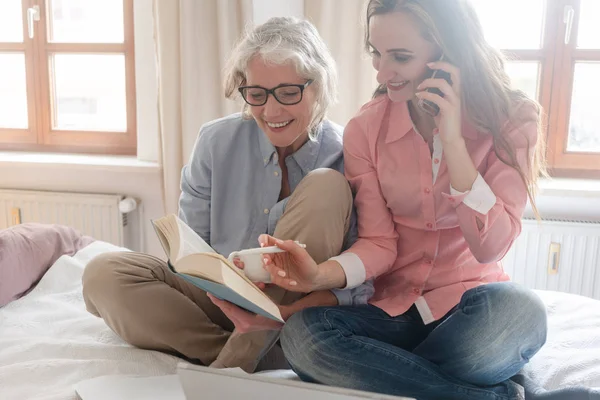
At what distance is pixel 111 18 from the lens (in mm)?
2654

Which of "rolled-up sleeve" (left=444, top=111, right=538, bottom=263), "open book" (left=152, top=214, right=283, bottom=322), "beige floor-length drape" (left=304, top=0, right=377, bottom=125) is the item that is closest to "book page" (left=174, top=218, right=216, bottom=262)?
"open book" (left=152, top=214, right=283, bottom=322)

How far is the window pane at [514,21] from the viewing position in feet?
7.61

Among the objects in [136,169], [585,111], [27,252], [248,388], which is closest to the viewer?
[248,388]

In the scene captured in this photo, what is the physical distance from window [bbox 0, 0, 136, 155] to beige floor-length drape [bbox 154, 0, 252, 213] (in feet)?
1.38

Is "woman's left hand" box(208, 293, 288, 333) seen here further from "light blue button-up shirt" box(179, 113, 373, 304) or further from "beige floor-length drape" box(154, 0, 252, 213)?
"beige floor-length drape" box(154, 0, 252, 213)

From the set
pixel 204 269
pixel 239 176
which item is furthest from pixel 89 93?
pixel 204 269

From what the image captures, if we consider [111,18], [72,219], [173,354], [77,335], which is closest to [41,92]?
[111,18]

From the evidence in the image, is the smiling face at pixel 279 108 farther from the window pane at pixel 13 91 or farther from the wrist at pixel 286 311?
the window pane at pixel 13 91

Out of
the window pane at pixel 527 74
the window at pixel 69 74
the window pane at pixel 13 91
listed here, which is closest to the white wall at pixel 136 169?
the window at pixel 69 74

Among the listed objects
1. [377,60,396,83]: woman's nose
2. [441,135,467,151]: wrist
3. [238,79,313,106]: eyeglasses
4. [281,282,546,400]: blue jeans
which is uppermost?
[377,60,396,83]: woman's nose

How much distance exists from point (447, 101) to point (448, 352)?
0.45 m

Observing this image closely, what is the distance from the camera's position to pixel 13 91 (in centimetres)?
282

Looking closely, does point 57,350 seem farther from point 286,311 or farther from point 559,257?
point 559,257

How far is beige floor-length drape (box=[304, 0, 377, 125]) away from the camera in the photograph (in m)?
2.16
